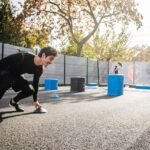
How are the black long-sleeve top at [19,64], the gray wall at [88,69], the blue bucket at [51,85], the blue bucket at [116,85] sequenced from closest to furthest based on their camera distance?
1. the black long-sleeve top at [19,64]
2. the blue bucket at [116,85]
3. the blue bucket at [51,85]
4. the gray wall at [88,69]

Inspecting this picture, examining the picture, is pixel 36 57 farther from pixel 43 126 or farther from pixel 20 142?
pixel 20 142

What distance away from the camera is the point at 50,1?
96.2ft

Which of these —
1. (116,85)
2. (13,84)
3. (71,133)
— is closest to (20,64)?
(13,84)

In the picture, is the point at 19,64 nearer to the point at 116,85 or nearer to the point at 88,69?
the point at 116,85

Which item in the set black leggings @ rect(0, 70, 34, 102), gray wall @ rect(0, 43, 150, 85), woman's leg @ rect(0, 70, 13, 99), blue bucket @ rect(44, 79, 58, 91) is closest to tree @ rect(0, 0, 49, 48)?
gray wall @ rect(0, 43, 150, 85)

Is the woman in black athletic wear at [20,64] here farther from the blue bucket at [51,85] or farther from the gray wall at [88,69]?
the gray wall at [88,69]

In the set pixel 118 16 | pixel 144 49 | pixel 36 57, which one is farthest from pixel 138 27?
pixel 144 49

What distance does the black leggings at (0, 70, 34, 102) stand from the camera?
4734 millimetres

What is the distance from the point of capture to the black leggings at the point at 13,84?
4.73 m

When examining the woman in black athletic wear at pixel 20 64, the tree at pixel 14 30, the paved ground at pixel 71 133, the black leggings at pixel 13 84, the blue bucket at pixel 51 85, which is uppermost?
the tree at pixel 14 30

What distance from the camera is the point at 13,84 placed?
5504mm

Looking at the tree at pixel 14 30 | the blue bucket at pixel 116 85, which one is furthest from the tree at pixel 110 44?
the blue bucket at pixel 116 85

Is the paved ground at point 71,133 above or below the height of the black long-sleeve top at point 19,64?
below

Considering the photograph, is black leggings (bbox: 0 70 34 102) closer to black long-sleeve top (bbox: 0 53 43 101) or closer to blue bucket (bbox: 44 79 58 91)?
black long-sleeve top (bbox: 0 53 43 101)
